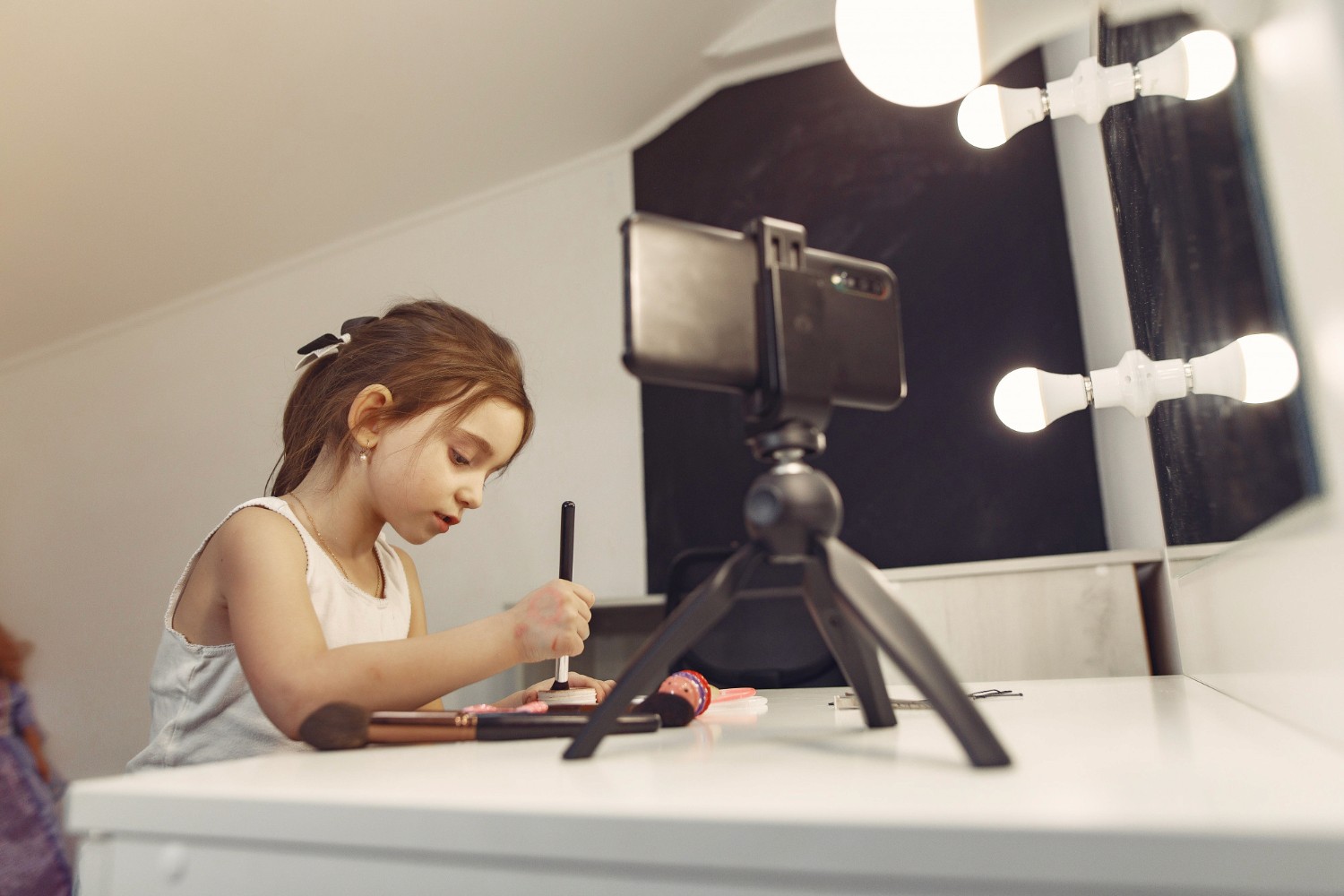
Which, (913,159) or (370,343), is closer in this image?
(370,343)

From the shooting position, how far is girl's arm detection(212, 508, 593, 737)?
0.68 m

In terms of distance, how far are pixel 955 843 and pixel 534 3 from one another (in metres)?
2.19

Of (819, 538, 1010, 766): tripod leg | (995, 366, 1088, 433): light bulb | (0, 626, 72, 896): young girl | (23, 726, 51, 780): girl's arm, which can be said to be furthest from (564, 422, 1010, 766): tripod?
(23, 726, 51, 780): girl's arm

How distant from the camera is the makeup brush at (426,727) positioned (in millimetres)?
472

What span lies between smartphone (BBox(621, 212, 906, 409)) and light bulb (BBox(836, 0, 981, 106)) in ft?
0.96

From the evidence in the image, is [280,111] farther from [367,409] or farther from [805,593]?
[805,593]

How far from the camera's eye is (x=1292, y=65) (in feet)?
1.32

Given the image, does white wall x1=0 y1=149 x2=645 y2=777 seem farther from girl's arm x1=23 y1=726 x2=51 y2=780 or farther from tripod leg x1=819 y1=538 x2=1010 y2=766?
tripod leg x1=819 y1=538 x2=1010 y2=766

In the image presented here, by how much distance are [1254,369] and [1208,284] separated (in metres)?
0.11

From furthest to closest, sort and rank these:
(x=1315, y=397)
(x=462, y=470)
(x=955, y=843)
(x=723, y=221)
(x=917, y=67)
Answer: (x=723, y=221) → (x=462, y=470) → (x=917, y=67) → (x=1315, y=397) → (x=955, y=843)

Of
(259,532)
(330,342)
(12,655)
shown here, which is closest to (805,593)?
(259,532)

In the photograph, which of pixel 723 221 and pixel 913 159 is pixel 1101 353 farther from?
pixel 723 221

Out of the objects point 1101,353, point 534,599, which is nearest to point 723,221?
point 1101,353

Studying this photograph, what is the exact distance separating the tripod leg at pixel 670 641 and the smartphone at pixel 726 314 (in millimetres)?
83
